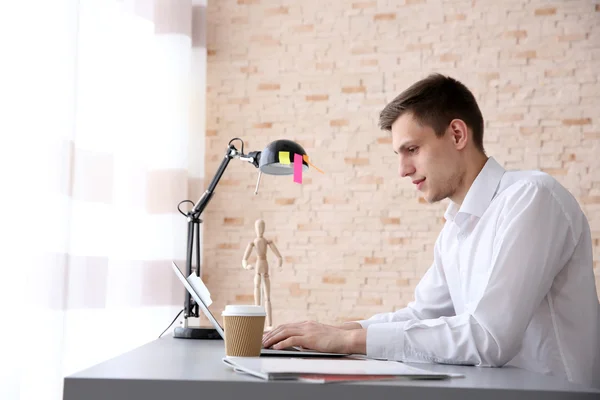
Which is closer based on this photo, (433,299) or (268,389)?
(268,389)

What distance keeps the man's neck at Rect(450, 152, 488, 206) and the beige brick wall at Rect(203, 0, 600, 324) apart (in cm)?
237

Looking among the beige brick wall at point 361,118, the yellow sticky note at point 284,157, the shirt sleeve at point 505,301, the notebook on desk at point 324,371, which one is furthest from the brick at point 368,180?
the notebook on desk at point 324,371

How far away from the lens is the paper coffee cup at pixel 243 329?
1296mm

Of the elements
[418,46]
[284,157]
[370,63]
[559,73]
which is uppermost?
[418,46]

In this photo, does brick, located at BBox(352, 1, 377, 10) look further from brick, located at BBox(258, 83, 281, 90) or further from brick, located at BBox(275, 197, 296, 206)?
brick, located at BBox(275, 197, 296, 206)

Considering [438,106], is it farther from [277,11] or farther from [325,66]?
Answer: [277,11]

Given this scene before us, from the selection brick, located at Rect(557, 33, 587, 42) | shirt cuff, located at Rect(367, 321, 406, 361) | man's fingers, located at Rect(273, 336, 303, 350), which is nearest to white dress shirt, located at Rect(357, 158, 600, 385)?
shirt cuff, located at Rect(367, 321, 406, 361)

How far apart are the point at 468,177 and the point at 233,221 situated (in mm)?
2753

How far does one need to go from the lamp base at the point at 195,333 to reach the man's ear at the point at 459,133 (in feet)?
2.89

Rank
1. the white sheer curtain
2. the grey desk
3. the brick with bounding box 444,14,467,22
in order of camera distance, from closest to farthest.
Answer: the grey desk < the white sheer curtain < the brick with bounding box 444,14,467,22

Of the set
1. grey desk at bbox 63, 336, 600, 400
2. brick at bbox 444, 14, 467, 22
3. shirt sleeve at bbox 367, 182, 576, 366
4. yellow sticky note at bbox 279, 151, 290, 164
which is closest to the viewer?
grey desk at bbox 63, 336, 600, 400

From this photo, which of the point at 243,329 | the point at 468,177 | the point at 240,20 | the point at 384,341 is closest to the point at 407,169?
the point at 468,177

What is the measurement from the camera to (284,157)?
2236mm

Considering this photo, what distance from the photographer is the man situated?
1423 mm
